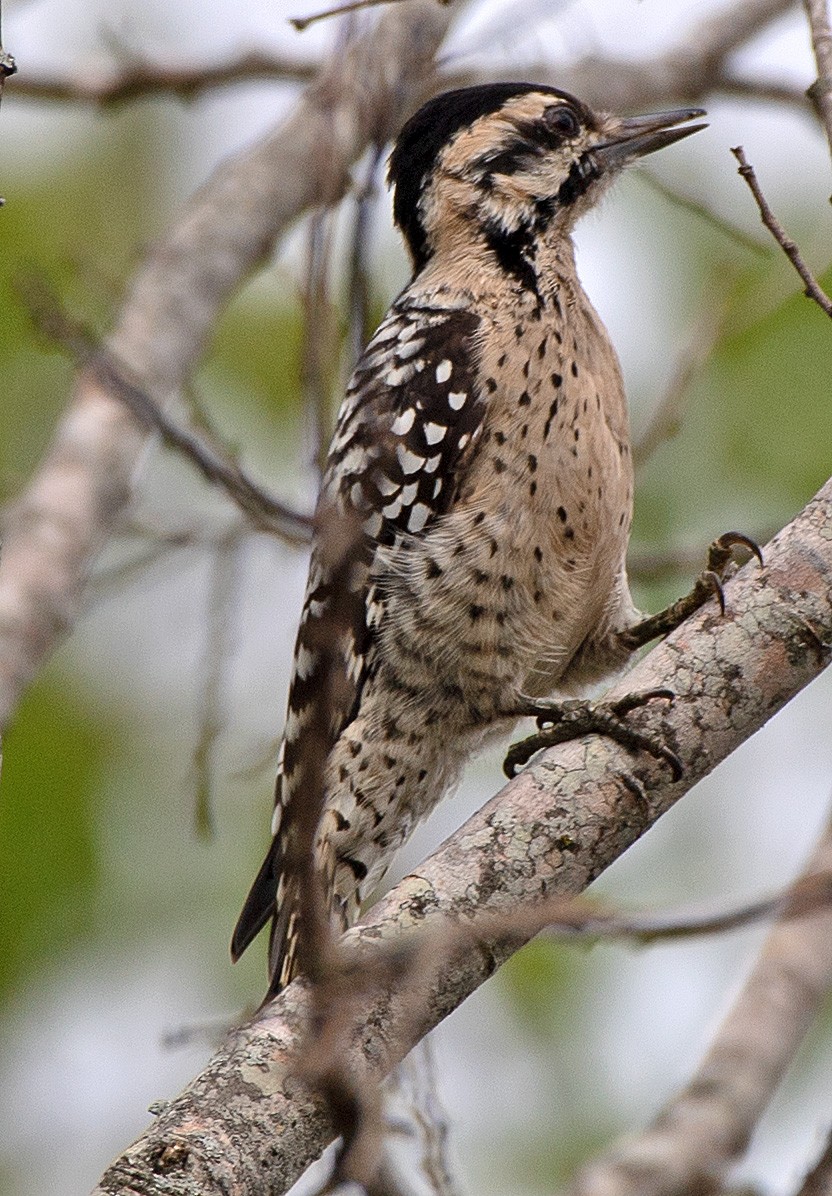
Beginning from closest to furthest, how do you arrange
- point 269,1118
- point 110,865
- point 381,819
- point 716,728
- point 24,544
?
point 269,1118 → point 716,728 → point 381,819 → point 24,544 → point 110,865

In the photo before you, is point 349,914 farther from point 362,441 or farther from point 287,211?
point 287,211

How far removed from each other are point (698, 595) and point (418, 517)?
68 cm

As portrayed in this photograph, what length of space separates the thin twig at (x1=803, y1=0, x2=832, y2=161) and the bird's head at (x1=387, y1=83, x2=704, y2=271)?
147 cm

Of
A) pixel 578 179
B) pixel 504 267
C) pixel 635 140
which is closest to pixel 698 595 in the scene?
pixel 504 267

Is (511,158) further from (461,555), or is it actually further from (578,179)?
(461,555)

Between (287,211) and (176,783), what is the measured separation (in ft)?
7.16

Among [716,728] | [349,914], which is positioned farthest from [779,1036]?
[716,728]

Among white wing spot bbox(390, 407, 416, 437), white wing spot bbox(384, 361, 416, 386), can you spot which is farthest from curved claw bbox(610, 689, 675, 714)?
white wing spot bbox(384, 361, 416, 386)

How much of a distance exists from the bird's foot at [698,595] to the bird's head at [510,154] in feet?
3.60

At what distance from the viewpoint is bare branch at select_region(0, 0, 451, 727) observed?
13.2ft

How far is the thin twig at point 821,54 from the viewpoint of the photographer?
2596mm

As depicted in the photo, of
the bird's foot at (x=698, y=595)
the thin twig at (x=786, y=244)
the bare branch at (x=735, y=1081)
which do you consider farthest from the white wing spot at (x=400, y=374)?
the bare branch at (x=735, y=1081)

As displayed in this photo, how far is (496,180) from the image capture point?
4.25 m

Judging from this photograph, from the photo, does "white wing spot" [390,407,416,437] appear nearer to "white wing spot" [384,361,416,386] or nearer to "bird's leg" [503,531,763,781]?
"white wing spot" [384,361,416,386]
